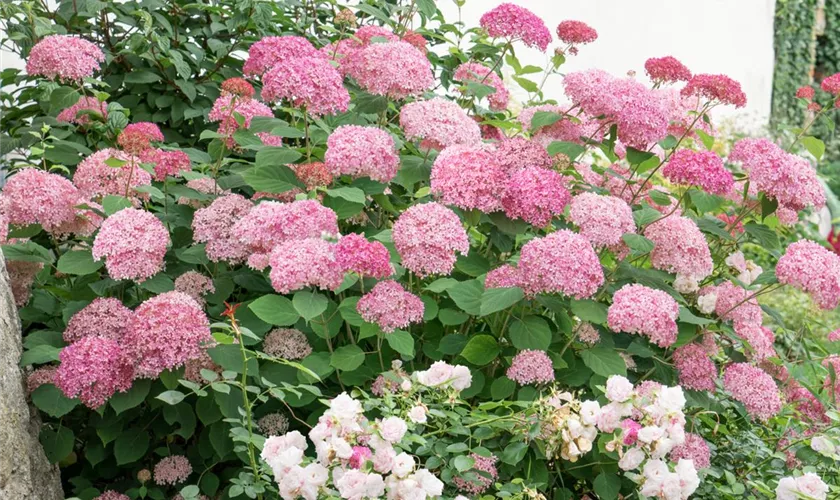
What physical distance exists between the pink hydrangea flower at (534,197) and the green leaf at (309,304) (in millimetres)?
456

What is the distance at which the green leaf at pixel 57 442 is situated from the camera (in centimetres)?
208

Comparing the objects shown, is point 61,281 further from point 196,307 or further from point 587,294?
point 587,294

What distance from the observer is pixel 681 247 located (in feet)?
7.00

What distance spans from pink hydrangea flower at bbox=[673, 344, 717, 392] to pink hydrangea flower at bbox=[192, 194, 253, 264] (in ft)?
3.43

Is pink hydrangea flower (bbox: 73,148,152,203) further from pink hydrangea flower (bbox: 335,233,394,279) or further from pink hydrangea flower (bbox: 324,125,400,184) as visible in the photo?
pink hydrangea flower (bbox: 335,233,394,279)

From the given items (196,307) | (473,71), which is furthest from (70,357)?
(473,71)

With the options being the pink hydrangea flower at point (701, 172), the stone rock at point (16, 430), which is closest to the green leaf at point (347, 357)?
the stone rock at point (16, 430)

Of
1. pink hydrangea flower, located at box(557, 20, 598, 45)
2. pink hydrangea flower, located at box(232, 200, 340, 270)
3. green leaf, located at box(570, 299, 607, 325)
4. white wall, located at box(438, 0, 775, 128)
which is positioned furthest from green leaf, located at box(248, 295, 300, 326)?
white wall, located at box(438, 0, 775, 128)

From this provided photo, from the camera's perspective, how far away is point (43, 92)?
2.71m

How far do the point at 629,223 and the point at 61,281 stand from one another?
57.3 inches

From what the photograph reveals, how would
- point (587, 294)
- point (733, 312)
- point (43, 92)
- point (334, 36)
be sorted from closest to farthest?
1. point (587, 294)
2. point (733, 312)
3. point (43, 92)
4. point (334, 36)

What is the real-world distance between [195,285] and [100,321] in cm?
22

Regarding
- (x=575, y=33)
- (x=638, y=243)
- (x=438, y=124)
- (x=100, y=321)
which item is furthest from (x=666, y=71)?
(x=100, y=321)

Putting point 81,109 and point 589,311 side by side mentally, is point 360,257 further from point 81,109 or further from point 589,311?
point 81,109
